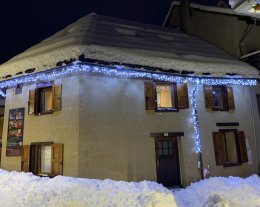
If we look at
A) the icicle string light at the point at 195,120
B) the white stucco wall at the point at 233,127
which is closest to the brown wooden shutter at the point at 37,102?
the icicle string light at the point at 195,120

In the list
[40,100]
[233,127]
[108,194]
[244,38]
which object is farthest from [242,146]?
[40,100]

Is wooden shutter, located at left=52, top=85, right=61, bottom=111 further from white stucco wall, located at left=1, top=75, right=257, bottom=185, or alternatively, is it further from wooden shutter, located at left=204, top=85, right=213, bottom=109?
wooden shutter, located at left=204, top=85, right=213, bottom=109

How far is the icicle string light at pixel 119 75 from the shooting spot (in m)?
8.98

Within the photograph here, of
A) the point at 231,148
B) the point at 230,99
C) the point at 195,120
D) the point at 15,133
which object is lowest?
the point at 231,148

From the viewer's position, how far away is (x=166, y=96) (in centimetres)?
1079

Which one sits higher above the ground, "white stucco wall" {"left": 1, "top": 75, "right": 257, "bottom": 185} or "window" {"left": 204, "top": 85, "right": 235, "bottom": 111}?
"window" {"left": 204, "top": 85, "right": 235, "bottom": 111}

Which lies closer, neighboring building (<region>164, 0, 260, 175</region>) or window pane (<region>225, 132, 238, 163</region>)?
window pane (<region>225, 132, 238, 163</region>)

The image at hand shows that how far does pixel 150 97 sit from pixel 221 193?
13.3 feet

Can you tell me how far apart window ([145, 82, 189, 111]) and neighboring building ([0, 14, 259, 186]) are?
1.5 inches

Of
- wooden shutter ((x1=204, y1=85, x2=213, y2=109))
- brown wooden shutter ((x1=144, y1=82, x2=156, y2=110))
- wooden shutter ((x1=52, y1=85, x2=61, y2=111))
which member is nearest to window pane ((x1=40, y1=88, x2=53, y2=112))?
wooden shutter ((x1=52, y1=85, x2=61, y2=111))

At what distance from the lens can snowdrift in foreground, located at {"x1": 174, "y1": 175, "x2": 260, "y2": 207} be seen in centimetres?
666

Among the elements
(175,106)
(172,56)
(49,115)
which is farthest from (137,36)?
(49,115)

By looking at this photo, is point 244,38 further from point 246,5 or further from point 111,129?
point 246,5

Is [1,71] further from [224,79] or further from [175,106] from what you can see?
[224,79]
